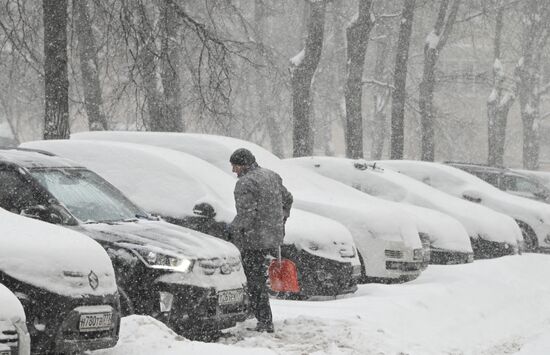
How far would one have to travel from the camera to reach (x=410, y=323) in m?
9.76

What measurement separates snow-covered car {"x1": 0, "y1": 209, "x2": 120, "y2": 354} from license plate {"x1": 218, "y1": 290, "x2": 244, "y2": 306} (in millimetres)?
1683

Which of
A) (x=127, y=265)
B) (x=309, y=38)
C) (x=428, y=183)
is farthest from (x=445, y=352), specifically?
(x=309, y=38)

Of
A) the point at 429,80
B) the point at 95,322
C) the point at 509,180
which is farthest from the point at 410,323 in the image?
the point at 429,80

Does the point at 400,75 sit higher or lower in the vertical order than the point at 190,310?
higher

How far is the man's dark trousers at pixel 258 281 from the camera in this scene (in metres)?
8.62

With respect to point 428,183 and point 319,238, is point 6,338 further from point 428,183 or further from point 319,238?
point 428,183

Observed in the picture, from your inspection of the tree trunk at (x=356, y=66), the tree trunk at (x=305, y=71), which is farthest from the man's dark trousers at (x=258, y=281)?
the tree trunk at (x=356, y=66)

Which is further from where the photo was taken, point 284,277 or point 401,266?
point 401,266

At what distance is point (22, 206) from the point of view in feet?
26.1

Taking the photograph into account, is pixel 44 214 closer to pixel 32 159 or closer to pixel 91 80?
pixel 32 159

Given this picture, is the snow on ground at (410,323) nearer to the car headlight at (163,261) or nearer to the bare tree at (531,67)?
the car headlight at (163,261)

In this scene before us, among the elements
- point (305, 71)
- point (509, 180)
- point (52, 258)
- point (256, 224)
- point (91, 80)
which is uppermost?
point (305, 71)

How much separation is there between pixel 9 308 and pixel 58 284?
1028mm

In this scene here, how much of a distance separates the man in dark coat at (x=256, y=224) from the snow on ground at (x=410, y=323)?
441 mm
